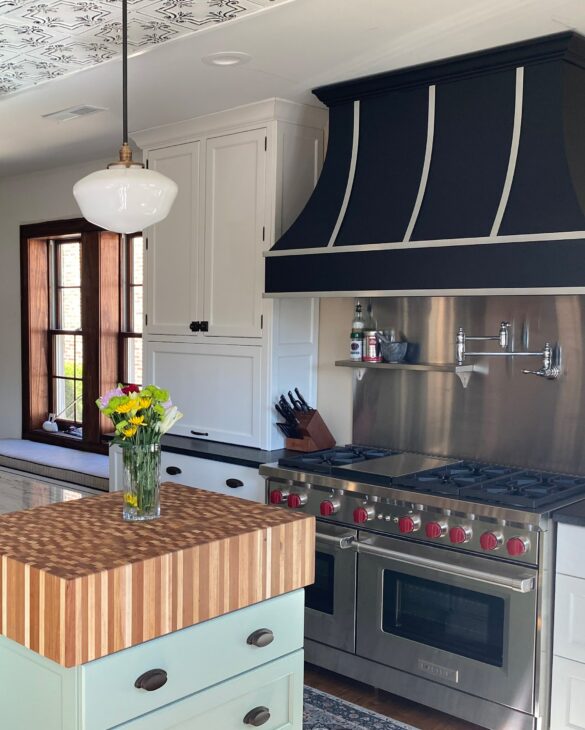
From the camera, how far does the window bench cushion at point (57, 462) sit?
565cm

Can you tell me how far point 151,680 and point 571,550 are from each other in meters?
1.58

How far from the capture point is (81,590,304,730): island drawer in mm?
1949

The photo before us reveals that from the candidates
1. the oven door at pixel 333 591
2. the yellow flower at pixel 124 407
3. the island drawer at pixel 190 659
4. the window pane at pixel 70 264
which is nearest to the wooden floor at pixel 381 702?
the oven door at pixel 333 591

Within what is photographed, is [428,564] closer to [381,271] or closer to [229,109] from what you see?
[381,271]

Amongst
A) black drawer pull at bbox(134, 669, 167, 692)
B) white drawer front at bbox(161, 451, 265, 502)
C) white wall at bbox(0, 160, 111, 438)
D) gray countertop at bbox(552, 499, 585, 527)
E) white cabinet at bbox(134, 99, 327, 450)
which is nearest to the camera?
black drawer pull at bbox(134, 669, 167, 692)

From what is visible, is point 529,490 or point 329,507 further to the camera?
point 329,507

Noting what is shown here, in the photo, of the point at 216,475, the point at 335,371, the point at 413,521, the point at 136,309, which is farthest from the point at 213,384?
the point at 136,309

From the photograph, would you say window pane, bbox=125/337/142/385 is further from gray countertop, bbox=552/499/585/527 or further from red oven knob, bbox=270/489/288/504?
gray countertop, bbox=552/499/585/527

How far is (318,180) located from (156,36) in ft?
3.57

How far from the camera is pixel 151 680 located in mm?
2029

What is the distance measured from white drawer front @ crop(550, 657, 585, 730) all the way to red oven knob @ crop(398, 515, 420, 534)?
0.67 meters

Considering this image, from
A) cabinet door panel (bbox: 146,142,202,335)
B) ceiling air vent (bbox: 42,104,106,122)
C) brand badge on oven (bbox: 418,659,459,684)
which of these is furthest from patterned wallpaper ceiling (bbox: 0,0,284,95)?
brand badge on oven (bbox: 418,659,459,684)

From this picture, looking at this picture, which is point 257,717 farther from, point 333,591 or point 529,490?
point 529,490

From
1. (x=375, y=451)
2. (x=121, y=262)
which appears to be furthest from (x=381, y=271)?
(x=121, y=262)
